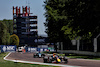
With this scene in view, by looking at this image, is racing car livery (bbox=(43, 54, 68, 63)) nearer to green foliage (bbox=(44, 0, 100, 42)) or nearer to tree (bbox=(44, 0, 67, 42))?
green foliage (bbox=(44, 0, 100, 42))

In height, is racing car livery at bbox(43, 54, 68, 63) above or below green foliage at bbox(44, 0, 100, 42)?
below


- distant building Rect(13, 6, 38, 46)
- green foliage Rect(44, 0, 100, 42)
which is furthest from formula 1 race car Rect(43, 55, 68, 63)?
distant building Rect(13, 6, 38, 46)

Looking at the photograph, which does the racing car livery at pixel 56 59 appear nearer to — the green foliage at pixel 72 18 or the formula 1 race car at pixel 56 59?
the formula 1 race car at pixel 56 59

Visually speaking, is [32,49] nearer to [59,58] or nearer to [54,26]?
[54,26]

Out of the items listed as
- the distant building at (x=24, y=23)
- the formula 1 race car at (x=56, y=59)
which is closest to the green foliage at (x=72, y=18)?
the formula 1 race car at (x=56, y=59)

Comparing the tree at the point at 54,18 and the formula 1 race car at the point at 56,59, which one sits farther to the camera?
the tree at the point at 54,18

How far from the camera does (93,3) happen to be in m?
17.2

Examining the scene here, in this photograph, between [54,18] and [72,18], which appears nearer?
[72,18]

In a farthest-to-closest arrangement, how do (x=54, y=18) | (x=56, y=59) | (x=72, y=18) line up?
1. (x=54, y=18)
2. (x=72, y=18)
3. (x=56, y=59)

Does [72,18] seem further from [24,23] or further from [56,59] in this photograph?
[24,23]

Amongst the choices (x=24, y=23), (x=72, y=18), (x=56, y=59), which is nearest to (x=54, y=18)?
(x=72, y=18)

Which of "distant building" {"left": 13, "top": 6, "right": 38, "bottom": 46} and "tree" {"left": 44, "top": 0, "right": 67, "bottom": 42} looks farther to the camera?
"distant building" {"left": 13, "top": 6, "right": 38, "bottom": 46}

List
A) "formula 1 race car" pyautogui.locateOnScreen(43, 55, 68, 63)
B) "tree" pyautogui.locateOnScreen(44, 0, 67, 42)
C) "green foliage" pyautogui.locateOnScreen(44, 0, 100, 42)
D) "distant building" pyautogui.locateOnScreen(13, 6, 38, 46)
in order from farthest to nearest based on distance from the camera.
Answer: "distant building" pyautogui.locateOnScreen(13, 6, 38, 46)
"tree" pyautogui.locateOnScreen(44, 0, 67, 42)
"formula 1 race car" pyautogui.locateOnScreen(43, 55, 68, 63)
"green foliage" pyautogui.locateOnScreen(44, 0, 100, 42)

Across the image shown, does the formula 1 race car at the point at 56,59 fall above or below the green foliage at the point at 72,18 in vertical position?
below
